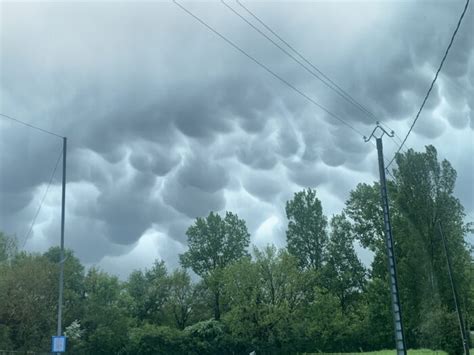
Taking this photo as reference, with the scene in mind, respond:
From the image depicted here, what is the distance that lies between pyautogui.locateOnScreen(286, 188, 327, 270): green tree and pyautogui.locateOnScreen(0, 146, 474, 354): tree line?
0.14 metres

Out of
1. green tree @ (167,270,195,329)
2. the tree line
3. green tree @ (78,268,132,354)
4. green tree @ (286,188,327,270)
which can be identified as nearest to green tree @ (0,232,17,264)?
the tree line

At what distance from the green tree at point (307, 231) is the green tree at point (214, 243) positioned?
662 cm

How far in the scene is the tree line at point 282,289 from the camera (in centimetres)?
4725

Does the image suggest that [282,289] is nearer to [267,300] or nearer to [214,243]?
[267,300]

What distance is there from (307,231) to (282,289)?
42.3 feet

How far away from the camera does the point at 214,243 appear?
7206 cm

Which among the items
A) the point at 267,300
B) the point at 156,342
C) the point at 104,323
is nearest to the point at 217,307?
the point at 156,342

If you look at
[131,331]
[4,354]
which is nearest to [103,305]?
[131,331]

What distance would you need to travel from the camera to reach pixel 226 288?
61.0 m

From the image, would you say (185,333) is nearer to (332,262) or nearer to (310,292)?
(310,292)

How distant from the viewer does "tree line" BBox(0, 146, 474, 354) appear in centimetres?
4725

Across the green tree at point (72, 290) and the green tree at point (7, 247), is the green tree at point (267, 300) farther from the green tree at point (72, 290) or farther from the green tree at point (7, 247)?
the green tree at point (7, 247)

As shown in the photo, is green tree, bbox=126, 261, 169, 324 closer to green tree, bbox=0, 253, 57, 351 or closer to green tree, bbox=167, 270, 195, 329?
green tree, bbox=167, 270, 195, 329

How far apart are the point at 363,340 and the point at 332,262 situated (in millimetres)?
10513
